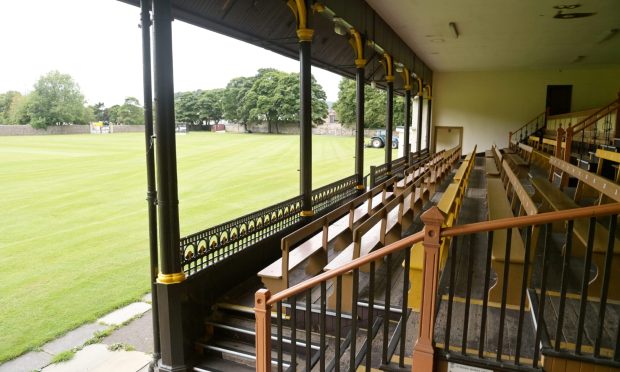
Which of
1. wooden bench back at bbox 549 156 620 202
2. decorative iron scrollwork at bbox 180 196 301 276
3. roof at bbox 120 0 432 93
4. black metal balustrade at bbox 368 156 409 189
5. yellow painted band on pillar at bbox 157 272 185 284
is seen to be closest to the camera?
wooden bench back at bbox 549 156 620 202

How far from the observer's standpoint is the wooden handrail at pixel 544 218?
174 centimetres

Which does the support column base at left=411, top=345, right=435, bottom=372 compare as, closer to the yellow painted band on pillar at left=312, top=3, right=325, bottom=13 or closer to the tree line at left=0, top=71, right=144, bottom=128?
the yellow painted band on pillar at left=312, top=3, right=325, bottom=13

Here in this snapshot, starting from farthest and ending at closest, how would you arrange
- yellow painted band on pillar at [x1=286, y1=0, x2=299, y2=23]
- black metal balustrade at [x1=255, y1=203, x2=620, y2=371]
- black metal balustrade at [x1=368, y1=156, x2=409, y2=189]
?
black metal balustrade at [x1=368, y1=156, x2=409, y2=189], yellow painted band on pillar at [x1=286, y1=0, x2=299, y2=23], black metal balustrade at [x1=255, y1=203, x2=620, y2=371]

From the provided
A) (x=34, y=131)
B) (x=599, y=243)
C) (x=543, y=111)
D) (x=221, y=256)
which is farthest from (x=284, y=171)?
(x=599, y=243)

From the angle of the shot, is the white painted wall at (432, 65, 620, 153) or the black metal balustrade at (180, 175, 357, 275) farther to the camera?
the white painted wall at (432, 65, 620, 153)

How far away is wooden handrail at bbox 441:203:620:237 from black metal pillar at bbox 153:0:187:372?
98.3 inches

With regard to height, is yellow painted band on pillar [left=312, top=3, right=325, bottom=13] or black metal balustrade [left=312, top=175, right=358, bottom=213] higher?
yellow painted band on pillar [left=312, top=3, right=325, bottom=13]

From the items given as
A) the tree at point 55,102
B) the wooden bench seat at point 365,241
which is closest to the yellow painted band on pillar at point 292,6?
the wooden bench seat at point 365,241

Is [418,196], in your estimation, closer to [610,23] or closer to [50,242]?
[610,23]

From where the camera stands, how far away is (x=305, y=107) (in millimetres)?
5789

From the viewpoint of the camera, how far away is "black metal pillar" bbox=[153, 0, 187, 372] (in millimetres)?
3471

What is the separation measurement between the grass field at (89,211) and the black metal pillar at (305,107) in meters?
3.33

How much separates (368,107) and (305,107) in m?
37.1

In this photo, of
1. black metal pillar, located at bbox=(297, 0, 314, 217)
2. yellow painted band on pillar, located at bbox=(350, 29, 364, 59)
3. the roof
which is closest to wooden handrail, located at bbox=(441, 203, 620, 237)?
the roof
